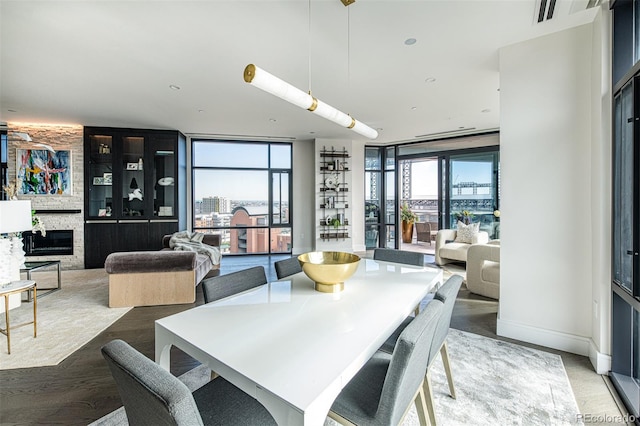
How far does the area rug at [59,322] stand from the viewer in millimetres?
2330

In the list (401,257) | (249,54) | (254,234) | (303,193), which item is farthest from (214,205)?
(401,257)

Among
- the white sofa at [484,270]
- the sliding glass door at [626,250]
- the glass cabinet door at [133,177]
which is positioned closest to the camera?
Answer: the sliding glass door at [626,250]

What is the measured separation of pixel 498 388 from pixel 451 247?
12.1 feet

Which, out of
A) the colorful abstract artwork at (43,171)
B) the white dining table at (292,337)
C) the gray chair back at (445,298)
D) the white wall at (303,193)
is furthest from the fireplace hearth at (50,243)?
the gray chair back at (445,298)

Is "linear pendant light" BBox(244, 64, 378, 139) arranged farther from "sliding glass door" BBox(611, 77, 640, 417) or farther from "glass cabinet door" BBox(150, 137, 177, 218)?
"glass cabinet door" BBox(150, 137, 177, 218)

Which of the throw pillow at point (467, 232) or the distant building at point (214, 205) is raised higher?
the distant building at point (214, 205)

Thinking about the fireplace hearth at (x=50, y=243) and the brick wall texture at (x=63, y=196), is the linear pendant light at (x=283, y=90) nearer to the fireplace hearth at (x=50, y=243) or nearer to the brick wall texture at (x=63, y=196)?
the brick wall texture at (x=63, y=196)

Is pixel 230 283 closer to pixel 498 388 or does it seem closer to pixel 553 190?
pixel 498 388

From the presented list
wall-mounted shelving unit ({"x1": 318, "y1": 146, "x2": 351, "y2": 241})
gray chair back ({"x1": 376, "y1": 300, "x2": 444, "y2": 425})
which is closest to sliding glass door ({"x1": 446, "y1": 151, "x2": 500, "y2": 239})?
wall-mounted shelving unit ({"x1": 318, "y1": 146, "x2": 351, "y2": 241})

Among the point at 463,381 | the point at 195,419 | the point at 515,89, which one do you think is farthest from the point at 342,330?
the point at 515,89

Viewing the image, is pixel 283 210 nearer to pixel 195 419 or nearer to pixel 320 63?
pixel 320 63

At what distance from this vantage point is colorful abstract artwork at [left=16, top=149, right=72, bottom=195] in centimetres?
530

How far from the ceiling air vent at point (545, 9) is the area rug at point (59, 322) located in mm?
4688

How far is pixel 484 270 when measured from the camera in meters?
3.78
